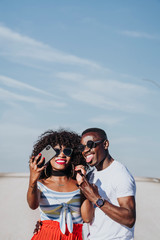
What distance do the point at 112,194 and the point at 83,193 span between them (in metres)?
0.38

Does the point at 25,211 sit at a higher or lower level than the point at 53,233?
lower

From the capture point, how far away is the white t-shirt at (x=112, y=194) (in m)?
3.92

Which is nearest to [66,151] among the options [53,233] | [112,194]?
[112,194]

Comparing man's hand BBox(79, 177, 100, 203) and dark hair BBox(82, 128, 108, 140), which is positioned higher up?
dark hair BBox(82, 128, 108, 140)

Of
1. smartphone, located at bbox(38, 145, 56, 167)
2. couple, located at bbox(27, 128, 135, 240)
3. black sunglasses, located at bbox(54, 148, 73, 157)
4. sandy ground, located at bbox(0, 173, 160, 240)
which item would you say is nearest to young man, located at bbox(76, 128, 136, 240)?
couple, located at bbox(27, 128, 135, 240)

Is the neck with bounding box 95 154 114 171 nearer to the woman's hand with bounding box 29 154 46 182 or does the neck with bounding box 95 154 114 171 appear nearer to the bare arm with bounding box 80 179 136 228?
the bare arm with bounding box 80 179 136 228

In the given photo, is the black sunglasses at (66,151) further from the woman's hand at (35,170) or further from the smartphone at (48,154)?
the woman's hand at (35,170)

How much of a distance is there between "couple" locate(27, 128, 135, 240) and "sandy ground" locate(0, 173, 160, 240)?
298 inches

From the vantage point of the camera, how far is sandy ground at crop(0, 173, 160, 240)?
11602mm

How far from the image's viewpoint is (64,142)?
457cm

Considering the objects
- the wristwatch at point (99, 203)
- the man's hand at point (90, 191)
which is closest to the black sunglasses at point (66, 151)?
the man's hand at point (90, 191)

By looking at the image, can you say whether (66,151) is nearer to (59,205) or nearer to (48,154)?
(48,154)

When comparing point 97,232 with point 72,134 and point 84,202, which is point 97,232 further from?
point 72,134

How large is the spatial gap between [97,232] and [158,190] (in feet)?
39.2
